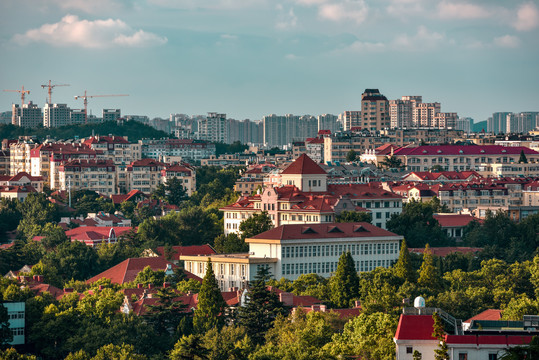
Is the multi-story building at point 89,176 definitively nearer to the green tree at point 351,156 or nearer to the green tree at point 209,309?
the green tree at point 351,156

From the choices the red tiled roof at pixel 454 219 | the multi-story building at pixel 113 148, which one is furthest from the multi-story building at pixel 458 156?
the red tiled roof at pixel 454 219

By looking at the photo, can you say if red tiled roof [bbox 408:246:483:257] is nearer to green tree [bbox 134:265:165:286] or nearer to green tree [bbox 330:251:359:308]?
green tree [bbox 134:265:165:286]

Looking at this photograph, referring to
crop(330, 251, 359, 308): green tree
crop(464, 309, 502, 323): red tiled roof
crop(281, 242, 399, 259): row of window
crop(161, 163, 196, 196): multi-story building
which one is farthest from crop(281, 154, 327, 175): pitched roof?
crop(161, 163, 196, 196): multi-story building

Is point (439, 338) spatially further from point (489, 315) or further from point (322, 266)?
point (322, 266)

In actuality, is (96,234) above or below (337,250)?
below

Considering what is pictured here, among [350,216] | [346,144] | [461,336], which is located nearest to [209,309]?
[461,336]

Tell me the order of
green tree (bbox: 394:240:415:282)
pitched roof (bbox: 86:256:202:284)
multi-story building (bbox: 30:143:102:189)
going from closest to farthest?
green tree (bbox: 394:240:415:282)
pitched roof (bbox: 86:256:202:284)
multi-story building (bbox: 30:143:102:189)
